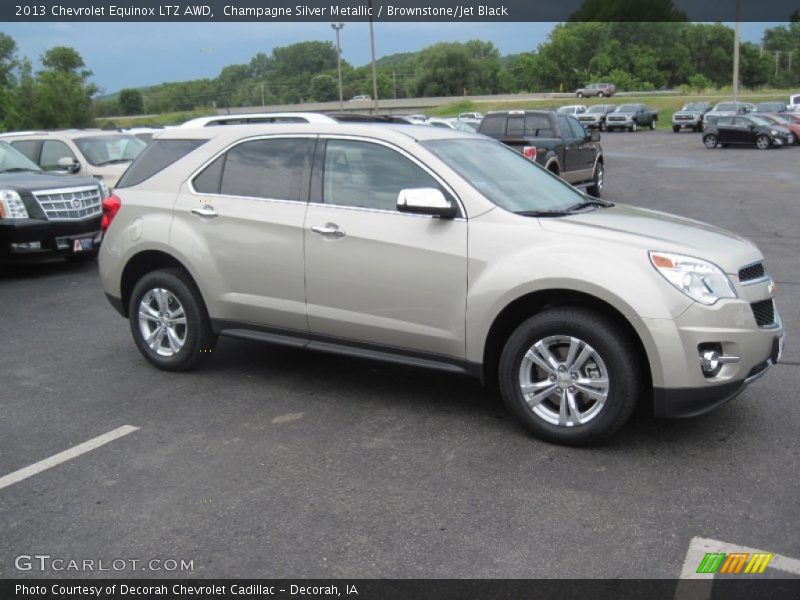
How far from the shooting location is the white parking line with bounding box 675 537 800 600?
3320 millimetres

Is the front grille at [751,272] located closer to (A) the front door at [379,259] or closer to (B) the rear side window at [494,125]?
(A) the front door at [379,259]

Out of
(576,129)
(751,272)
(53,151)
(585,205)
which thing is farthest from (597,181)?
(751,272)

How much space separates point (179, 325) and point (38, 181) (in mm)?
5913

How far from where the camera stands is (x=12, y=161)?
1207 cm

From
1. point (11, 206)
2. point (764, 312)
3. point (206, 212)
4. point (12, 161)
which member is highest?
point (12, 161)

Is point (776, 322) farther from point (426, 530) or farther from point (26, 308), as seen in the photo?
point (26, 308)

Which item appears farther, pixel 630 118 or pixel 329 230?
pixel 630 118

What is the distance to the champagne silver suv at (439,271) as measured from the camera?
15.0 feet

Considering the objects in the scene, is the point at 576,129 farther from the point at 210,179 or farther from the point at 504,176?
the point at 210,179

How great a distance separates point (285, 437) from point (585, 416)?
69.7 inches

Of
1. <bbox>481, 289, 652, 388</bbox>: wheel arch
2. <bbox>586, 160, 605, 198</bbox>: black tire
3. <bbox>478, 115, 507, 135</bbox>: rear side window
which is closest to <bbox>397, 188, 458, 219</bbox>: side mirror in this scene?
<bbox>481, 289, 652, 388</bbox>: wheel arch

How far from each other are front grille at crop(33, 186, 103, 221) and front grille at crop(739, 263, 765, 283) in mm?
8696

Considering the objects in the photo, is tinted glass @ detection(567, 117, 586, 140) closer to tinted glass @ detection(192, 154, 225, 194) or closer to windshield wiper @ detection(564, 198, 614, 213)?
windshield wiper @ detection(564, 198, 614, 213)
